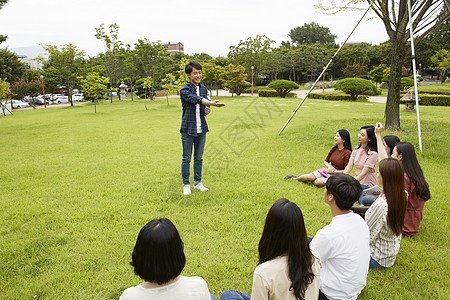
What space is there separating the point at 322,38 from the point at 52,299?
7526 centimetres

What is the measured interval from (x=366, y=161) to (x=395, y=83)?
18.1 ft

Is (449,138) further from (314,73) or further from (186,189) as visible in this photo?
(314,73)

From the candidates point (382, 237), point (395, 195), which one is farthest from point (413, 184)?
point (382, 237)

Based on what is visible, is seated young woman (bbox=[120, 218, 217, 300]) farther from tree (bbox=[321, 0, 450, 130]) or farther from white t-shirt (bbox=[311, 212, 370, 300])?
tree (bbox=[321, 0, 450, 130])

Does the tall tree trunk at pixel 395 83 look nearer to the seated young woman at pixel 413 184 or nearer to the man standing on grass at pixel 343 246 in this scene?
the seated young woman at pixel 413 184

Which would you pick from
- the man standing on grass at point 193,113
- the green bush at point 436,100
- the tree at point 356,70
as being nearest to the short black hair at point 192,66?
the man standing on grass at point 193,113

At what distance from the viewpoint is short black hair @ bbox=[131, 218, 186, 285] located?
→ 1.34 m

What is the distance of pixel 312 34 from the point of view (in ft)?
218

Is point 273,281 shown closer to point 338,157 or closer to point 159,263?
point 159,263

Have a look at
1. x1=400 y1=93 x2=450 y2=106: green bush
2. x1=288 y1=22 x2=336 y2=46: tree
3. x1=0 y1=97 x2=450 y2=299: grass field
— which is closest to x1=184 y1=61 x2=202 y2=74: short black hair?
x1=0 y1=97 x2=450 y2=299: grass field

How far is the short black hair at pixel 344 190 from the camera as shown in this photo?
A: 188cm

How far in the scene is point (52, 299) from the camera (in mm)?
2273

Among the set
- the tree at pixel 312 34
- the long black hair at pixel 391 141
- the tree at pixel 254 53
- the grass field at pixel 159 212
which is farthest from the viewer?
the tree at pixel 312 34

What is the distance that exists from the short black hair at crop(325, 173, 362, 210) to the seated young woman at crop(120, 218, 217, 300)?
119 centimetres
